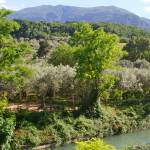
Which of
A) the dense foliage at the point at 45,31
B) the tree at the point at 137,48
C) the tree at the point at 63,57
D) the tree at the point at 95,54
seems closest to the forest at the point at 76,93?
the tree at the point at 95,54

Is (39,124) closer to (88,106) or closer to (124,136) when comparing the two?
(88,106)

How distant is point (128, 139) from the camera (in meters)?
29.5

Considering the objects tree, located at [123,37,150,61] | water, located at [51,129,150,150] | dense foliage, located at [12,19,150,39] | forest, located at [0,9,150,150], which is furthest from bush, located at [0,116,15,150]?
dense foliage, located at [12,19,150,39]

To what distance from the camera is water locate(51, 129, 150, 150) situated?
89.0 ft

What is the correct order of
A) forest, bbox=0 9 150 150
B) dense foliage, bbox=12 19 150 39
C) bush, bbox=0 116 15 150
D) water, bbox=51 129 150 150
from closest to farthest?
bush, bbox=0 116 15 150 < forest, bbox=0 9 150 150 < water, bbox=51 129 150 150 < dense foliage, bbox=12 19 150 39

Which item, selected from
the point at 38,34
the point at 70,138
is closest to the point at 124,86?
the point at 70,138

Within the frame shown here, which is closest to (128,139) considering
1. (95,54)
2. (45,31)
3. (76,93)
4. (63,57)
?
(76,93)

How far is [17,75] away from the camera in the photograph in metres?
25.5

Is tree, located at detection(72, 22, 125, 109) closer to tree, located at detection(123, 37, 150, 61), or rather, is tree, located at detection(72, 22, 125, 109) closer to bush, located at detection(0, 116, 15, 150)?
bush, located at detection(0, 116, 15, 150)

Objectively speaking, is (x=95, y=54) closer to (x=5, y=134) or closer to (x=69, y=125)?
(x=69, y=125)

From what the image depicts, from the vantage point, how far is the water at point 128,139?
27.1m

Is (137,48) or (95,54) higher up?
(137,48)

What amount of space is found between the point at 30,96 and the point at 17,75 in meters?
19.2

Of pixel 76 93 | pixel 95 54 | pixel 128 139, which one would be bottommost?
pixel 128 139
